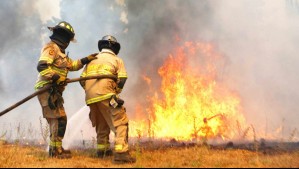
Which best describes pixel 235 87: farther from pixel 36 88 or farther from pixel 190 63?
pixel 36 88

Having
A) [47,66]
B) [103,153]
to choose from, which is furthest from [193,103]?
[47,66]

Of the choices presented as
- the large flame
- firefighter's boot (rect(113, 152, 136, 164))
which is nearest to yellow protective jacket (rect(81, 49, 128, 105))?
firefighter's boot (rect(113, 152, 136, 164))

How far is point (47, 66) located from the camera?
19.5 feet

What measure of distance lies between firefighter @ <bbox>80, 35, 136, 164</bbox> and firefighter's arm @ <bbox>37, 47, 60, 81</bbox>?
714 mm

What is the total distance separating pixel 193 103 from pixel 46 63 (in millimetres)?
8455

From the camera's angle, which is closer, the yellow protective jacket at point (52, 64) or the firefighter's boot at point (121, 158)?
the firefighter's boot at point (121, 158)

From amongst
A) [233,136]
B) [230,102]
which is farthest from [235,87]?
[233,136]

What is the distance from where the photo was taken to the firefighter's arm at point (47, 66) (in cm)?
588

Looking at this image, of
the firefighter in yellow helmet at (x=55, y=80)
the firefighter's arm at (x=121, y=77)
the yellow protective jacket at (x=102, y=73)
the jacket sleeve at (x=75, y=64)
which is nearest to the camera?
the yellow protective jacket at (x=102, y=73)

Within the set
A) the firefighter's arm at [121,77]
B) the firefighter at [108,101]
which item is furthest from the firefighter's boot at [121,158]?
the firefighter's arm at [121,77]

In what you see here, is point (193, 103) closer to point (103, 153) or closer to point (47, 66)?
point (103, 153)

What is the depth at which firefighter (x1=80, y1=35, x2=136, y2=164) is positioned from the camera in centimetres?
553

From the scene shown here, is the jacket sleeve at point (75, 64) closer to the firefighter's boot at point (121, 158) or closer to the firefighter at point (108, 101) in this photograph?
the firefighter at point (108, 101)

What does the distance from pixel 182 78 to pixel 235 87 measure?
465 cm
